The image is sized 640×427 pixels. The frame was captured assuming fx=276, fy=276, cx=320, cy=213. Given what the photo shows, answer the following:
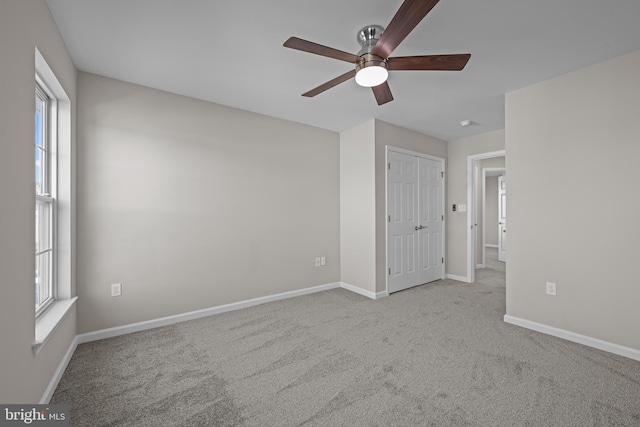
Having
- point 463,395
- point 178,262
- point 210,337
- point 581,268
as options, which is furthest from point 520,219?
→ point 178,262

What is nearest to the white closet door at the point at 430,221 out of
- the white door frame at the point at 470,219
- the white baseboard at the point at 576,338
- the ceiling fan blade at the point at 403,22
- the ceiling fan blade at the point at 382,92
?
the white door frame at the point at 470,219

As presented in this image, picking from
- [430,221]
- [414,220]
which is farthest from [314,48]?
[430,221]

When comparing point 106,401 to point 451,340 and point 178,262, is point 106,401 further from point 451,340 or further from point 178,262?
point 451,340

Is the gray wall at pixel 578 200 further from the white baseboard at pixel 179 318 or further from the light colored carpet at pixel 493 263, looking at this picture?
the light colored carpet at pixel 493 263

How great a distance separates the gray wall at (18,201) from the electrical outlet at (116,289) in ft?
3.22

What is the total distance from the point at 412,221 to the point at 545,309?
2013 mm

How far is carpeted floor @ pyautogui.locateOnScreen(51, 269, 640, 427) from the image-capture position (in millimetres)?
1651

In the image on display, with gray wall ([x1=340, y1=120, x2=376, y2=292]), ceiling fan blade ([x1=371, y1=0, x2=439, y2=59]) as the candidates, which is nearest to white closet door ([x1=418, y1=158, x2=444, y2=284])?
gray wall ([x1=340, y1=120, x2=376, y2=292])

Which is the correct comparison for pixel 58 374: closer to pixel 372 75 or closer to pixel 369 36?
pixel 372 75

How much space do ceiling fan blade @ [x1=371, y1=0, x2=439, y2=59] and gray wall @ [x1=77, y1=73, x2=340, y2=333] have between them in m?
2.23

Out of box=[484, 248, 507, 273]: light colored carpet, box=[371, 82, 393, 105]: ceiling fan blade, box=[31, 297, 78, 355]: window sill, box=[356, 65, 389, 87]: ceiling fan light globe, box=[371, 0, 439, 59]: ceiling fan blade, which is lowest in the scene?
box=[484, 248, 507, 273]: light colored carpet

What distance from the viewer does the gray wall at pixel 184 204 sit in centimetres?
264

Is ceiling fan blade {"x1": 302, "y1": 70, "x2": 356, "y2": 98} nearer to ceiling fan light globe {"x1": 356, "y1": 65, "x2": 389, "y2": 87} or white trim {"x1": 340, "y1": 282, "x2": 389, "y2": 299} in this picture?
ceiling fan light globe {"x1": 356, "y1": 65, "x2": 389, "y2": 87}

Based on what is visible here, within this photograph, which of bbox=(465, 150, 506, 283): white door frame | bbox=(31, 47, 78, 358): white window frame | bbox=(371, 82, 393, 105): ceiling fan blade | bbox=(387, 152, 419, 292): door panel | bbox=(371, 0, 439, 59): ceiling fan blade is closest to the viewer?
bbox=(371, 0, 439, 59): ceiling fan blade
